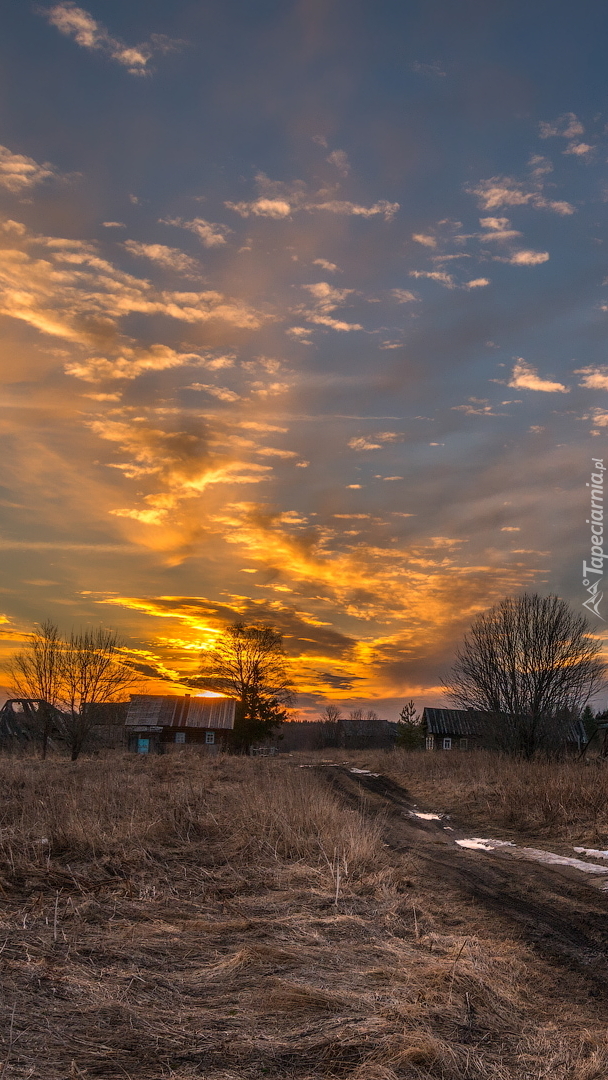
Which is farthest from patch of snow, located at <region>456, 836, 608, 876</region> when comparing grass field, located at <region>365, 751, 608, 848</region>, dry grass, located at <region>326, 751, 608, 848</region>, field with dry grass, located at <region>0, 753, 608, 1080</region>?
field with dry grass, located at <region>0, 753, 608, 1080</region>

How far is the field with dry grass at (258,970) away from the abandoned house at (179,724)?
46.0m

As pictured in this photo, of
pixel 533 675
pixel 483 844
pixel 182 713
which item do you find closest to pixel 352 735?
pixel 182 713

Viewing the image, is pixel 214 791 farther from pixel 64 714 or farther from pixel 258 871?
pixel 64 714

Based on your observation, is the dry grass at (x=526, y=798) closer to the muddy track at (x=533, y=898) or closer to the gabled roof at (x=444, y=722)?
the muddy track at (x=533, y=898)

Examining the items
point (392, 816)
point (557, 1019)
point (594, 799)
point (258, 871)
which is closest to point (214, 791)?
point (392, 816)

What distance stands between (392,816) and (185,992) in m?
11.1

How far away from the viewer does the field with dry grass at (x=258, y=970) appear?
3.56m

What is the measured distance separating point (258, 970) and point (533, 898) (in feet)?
14.4

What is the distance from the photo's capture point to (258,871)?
308 inches

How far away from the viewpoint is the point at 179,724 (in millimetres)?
53938

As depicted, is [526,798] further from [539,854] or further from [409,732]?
[409,732]

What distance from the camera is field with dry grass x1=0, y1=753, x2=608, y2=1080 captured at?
3.56 m

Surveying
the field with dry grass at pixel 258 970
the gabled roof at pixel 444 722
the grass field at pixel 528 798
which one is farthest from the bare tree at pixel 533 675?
the gabled roof at pixel 444 722

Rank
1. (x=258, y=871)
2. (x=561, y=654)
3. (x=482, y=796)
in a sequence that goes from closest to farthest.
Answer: (x=258, y=871), (x=482, y=796), (x=561, y=654)
